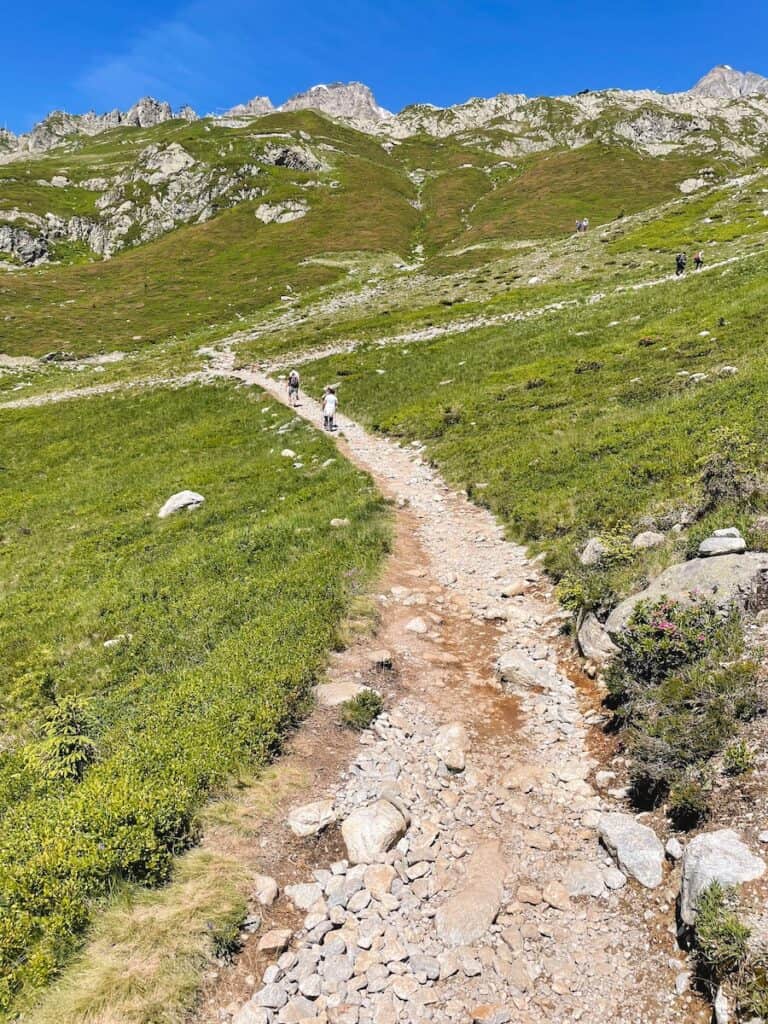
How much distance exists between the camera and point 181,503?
70.8 feet

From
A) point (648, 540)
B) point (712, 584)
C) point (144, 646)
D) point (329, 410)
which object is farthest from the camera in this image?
point (329, 410)

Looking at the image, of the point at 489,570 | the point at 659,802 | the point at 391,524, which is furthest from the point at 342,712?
the point at 391,524

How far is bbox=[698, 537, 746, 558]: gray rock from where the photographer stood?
9.70m

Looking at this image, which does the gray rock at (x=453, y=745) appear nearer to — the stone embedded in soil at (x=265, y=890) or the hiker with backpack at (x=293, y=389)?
the stone embedded in soil at (x=265, y=890)

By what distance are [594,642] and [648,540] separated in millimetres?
3347

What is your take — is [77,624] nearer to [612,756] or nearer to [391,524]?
[391,524]

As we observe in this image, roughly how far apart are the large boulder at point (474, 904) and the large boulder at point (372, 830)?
936mm

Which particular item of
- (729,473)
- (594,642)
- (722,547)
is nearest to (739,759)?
(594,642)

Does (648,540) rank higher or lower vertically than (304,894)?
higher

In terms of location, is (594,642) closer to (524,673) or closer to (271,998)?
(524,673)

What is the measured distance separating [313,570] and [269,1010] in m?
9.26

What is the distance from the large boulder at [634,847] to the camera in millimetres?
5996

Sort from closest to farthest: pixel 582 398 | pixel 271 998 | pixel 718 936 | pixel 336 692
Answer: pixel 718 936 < pixel 271 998 < pixel 336 692 < pixel 582 398

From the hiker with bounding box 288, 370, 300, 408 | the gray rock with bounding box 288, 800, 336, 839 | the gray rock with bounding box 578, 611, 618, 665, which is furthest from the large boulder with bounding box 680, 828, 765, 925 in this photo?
the hiker with bounding box 288, 370, 300, 408
